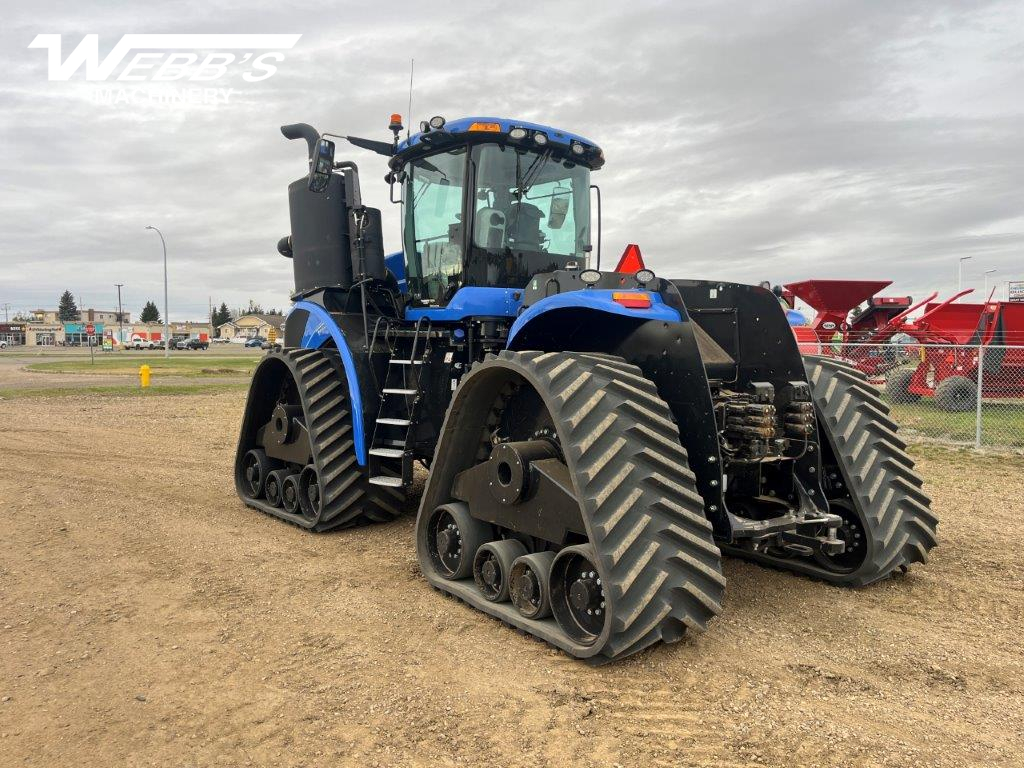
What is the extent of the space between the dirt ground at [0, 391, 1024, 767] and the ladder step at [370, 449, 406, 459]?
2.50 feet

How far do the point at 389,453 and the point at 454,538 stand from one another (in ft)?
4.42

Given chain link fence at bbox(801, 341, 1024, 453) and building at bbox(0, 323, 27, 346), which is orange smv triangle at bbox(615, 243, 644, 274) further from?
building at bbox(0, 323, 27, 346)

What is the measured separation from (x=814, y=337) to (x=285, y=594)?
1487 centimetres

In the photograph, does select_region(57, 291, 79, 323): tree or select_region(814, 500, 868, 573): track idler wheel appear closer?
select_region(814, 500, 868, 573): track idler wheel

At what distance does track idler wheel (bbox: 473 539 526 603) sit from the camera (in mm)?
4223

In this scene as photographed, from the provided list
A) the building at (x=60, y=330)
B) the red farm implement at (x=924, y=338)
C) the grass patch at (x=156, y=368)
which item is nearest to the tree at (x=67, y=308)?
the building at (x=60, y=330)

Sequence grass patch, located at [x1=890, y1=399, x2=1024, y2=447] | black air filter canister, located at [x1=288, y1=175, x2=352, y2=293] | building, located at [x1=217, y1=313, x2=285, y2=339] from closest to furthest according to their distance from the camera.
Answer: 1. black air filter canister, located at [x1=288, y1=175, x2=352, y2=293]
2. grass patch, located at [x1=890, y1=399, x2=1024, y2=447]
3. building, located at [x1=217, y1=313, x2=285, y2=339]

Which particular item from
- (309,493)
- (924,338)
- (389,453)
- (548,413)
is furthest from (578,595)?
(924,338)

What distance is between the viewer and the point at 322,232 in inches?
264

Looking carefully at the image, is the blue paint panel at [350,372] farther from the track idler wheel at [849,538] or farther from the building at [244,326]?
the building at [244,326]

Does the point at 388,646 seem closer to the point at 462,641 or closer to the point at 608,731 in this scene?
the point at 462,641

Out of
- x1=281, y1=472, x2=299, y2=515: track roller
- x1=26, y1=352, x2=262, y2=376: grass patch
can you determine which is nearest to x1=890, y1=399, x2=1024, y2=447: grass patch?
x1=281, y1=472, x2=299, y2=515: track roller

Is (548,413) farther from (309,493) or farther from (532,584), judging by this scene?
(309,493)

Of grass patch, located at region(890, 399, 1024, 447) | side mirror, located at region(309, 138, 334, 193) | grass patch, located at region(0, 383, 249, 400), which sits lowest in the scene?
grass patch, located at region(890, 399, 1024, 447)
